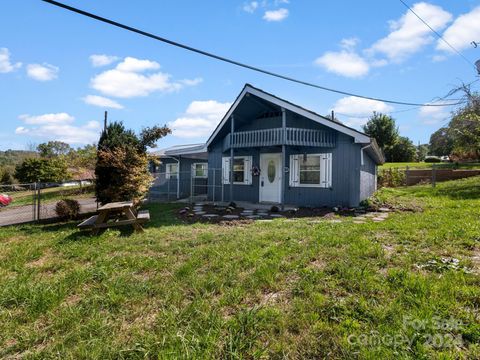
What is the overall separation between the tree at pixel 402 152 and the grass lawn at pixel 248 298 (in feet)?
110

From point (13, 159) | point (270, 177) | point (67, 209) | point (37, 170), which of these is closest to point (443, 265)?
→ point (270, 177)

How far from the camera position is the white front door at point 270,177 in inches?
459

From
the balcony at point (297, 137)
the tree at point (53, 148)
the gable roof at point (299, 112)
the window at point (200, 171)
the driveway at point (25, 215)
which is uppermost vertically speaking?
the tree at point (53, 148)

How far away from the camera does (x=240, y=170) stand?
12.7 meters

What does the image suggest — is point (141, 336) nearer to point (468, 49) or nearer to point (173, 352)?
point (173, 352)

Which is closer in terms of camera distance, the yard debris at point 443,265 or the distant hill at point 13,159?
the yard debris at point 443,265

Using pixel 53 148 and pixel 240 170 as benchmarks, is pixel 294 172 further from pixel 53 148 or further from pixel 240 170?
pixel 53 148

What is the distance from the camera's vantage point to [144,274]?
145 inches

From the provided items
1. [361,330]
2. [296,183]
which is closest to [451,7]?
[296,183]

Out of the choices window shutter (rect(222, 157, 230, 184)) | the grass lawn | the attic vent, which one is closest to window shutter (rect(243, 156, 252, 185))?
window shutter (rect(222, 157, 230, 184))

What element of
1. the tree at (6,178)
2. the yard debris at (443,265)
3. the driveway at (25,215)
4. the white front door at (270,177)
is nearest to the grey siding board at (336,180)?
the white front door at (270,177)

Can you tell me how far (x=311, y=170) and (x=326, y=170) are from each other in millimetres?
610

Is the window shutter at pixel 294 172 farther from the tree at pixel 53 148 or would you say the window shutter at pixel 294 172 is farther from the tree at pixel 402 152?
the tree at pixel 53 148

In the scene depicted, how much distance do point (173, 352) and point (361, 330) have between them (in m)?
1.52
